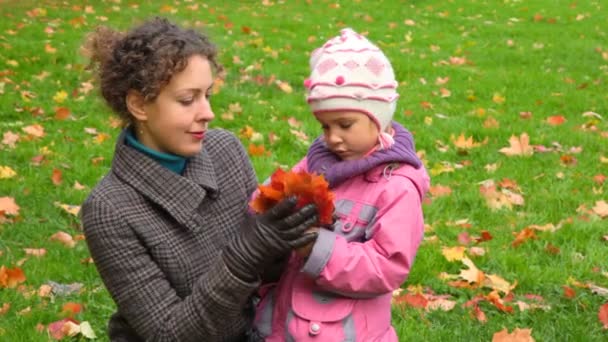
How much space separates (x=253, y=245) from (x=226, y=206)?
485 millimetres

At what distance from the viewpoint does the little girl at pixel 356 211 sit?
6.80 ft

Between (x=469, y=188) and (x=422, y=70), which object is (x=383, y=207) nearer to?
(x=469, y=188)

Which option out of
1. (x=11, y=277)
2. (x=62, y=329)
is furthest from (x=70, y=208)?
(x=62, y=329)

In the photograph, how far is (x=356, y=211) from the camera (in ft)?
7.17

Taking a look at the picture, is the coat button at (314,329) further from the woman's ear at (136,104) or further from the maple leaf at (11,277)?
the maple leaf at (11,277)

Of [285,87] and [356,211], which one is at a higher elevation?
[356,211]

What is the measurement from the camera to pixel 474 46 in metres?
10.1

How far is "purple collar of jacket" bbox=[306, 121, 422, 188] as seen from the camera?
2.15 meters

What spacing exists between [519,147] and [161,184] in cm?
406

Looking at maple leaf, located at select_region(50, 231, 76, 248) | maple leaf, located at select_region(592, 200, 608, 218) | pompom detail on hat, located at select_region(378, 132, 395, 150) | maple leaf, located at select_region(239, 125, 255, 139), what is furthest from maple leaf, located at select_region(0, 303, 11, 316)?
maple leaf, located at select_region(592, 200, 608, 218)

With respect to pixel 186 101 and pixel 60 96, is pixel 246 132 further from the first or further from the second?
pixel 186 101

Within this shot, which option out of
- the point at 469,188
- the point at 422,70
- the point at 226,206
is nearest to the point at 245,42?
the point at 422,70

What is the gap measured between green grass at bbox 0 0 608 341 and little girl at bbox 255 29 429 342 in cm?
67

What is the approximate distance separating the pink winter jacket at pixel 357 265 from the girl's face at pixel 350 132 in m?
0.08
